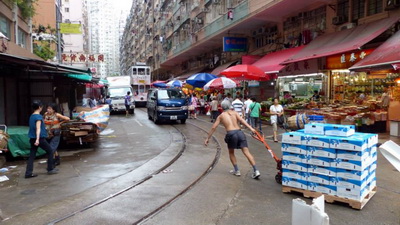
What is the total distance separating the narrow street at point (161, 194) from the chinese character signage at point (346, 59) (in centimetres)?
519

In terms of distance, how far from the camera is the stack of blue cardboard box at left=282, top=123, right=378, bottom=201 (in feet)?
16.0

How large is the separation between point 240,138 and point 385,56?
22.3 feet

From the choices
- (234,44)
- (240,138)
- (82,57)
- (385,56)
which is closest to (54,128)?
(240,138)

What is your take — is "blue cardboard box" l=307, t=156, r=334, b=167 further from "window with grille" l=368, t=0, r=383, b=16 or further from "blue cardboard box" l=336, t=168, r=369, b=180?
"window with grille" l=368, t=0, r=383, b=16

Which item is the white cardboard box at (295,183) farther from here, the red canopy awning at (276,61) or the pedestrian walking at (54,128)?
the red canopy awning at (276,61)

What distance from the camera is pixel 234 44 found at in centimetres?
2378

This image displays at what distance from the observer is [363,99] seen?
1373 centimetres

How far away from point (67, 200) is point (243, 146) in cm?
350

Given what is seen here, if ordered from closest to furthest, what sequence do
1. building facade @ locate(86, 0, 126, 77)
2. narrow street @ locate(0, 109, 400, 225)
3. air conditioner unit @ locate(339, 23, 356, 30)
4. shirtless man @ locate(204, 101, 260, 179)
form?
narrow street @ locate(0, 109, 400, 225)
shirtless man @ locate(204, 101, 260, 179)
air conditioner unit @ locate(339, 23, 356, 30)
building facade @ locate(86, 0, 126, 77)

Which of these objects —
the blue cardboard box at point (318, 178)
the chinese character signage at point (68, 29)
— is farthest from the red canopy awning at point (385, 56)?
the chinese character signage at point (68, 29)

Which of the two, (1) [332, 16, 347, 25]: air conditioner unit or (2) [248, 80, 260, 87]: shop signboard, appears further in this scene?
(2) [248, 80, 260, 87]: shop signboard

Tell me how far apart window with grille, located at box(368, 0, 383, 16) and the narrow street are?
730cm

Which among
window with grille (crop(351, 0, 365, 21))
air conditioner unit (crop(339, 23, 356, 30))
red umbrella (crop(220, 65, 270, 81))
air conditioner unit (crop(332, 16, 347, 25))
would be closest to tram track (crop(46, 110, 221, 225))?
red umbrella (crop(220, 65, 270, 81))

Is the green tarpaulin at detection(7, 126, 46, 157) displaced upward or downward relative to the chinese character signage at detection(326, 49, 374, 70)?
downward
